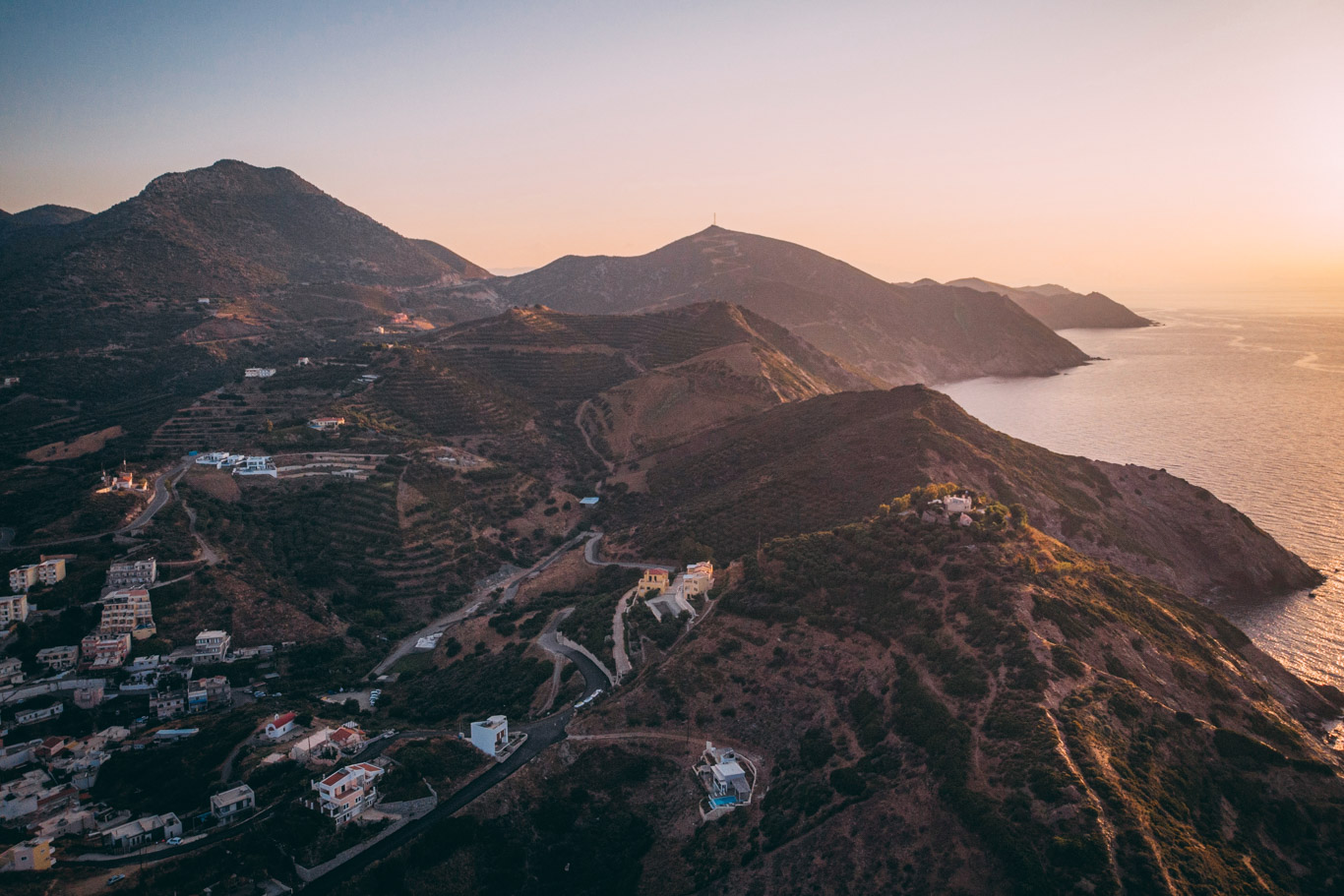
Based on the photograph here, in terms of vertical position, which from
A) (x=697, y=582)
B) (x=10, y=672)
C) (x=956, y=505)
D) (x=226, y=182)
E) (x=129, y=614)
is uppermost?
(x=226, y=182)

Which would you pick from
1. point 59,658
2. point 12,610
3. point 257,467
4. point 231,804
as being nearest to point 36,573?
point 12,610

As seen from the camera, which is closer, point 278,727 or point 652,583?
point 278,727

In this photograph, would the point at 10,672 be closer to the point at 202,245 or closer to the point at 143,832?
the point at 143,832

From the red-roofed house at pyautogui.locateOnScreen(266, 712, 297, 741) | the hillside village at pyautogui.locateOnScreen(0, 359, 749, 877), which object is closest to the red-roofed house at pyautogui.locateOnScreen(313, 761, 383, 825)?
the hillside village at pyautogui.locateOnScreen(0, 359, 749, 877)

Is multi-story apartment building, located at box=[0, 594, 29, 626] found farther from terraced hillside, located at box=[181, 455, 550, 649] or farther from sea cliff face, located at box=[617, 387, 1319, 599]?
sea cliff face, located at box=[617, 387, 1319, 599]

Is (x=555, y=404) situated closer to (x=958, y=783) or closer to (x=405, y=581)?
(x=405, y=581)

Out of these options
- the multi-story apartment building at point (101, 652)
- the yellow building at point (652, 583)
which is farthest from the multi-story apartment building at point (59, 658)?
the yellow building at point (652, 583)
